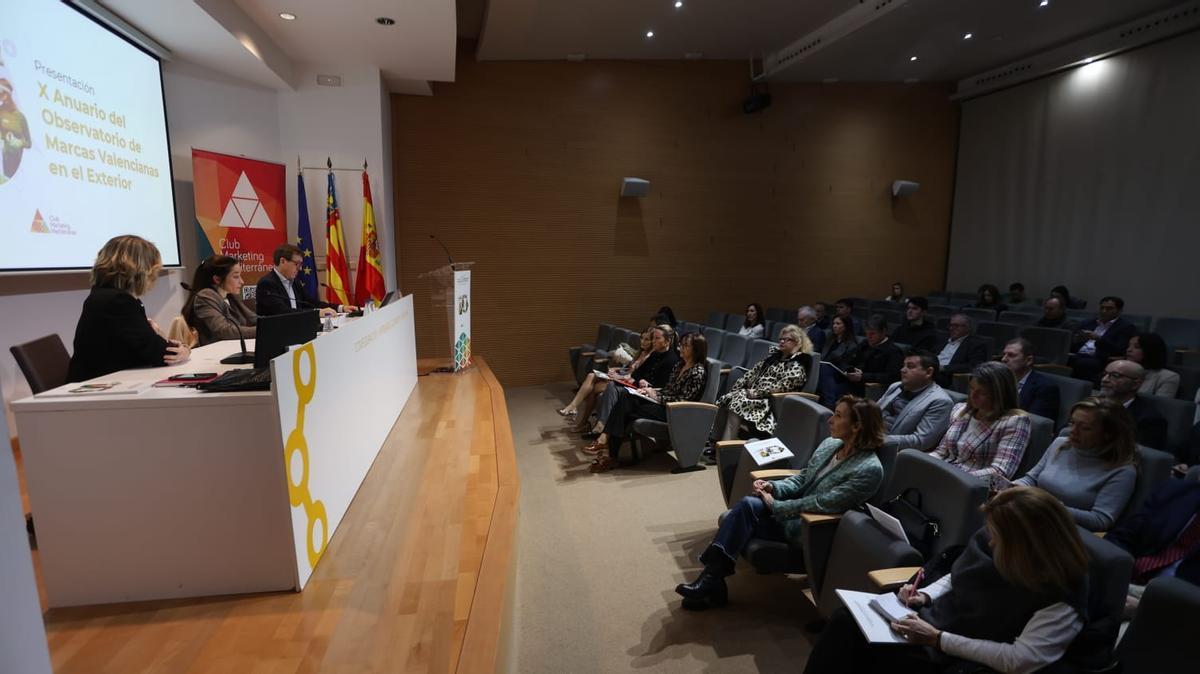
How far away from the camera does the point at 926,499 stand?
237 cm

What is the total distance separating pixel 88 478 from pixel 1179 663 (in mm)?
3172

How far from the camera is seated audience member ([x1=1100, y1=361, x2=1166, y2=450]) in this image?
10.2 ft

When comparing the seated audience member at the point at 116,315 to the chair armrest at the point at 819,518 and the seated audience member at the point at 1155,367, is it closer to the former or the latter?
the chair armrest at the point at 819,518

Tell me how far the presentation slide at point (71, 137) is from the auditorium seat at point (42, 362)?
109cm

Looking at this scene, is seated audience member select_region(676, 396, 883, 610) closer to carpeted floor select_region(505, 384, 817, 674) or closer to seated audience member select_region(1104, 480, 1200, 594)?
carpeted floor select_region(505, 384, 817, 674)

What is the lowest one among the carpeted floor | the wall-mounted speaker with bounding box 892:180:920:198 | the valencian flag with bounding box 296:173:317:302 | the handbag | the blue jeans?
the carpeted floor

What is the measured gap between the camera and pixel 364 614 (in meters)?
1.94

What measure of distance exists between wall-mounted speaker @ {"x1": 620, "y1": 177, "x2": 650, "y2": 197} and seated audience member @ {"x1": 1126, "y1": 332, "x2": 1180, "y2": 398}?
573cm

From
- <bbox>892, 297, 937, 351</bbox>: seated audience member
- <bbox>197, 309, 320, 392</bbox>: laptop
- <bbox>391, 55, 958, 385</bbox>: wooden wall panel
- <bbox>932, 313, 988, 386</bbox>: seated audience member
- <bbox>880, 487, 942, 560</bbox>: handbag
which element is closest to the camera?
<bbox>197, 309, 320, 392</bbox>: laptop

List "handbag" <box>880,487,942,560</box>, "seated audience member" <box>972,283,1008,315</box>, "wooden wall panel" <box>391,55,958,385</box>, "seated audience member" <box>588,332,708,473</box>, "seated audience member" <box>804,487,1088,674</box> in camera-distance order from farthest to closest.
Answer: "seated audience member" <box>972,283,1008,315</box>
"wooden wall panel" <box>391,55,958,385</box>
"seated audience member" <box>588,332,708,473</box>
"handbag" <box>880,487,942,560</box>
"seated audience member" <box>804,487,1088,674</box>

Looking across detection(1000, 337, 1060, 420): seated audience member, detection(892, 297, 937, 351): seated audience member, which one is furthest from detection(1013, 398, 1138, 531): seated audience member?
detection(892, 297, 937, 351): seated audience member

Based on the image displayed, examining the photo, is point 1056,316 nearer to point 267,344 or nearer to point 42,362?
point 267,344

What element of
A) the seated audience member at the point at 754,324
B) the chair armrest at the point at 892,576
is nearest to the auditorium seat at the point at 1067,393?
the chair armrest at the point at 892,576

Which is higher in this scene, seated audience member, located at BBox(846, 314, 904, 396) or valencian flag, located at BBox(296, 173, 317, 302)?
valencian flag, located at BBox(296, 173, 317, 302)
